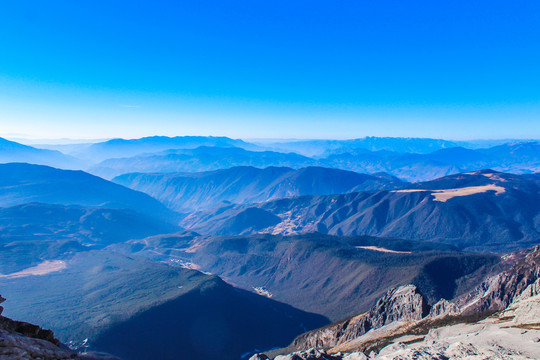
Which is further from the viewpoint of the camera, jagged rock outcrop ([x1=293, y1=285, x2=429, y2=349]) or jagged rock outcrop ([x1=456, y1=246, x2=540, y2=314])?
jagged rock outcrop ([x1=293, y1=285, x2=429, y2=349])

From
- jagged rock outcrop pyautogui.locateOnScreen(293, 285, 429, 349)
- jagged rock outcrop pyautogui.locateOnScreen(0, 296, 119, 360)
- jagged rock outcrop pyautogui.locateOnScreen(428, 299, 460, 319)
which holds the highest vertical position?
jagged rock outcrop pyautogui.locateOnScreen(0, 296, 119, 360)

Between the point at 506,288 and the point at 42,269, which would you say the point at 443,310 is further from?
the point at 42,269

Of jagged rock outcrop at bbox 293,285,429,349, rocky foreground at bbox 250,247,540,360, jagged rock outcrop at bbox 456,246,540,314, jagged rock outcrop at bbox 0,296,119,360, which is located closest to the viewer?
jagged rock outcrop at bbox 0,296,119,360

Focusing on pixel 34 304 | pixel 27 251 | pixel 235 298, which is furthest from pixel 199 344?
pixel 27 251

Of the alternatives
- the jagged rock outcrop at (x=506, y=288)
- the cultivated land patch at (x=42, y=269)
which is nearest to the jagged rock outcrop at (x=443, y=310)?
the jagged rock outcrop at (x=506, y=288)

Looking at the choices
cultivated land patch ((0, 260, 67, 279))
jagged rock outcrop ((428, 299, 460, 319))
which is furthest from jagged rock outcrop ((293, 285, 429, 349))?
cultivated land patch ((0, 260, 67, 279))

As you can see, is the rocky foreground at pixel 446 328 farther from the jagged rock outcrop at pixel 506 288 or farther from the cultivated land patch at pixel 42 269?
the cultivated land patch at pixel 42 269

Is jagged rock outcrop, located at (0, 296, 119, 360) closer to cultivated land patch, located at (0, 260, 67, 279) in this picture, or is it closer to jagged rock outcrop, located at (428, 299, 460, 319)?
jagged rock outcrop, located at (428, 299, 460, 319)

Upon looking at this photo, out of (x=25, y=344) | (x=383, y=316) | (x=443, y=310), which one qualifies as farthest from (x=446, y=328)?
(x=25, y=344)
